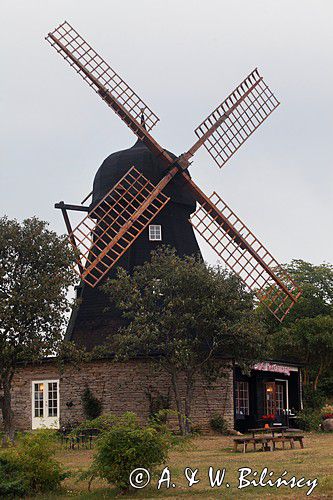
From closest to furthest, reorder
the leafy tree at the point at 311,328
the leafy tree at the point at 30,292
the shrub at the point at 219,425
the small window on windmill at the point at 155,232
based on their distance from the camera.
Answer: the leafy tree at the point at 30,292 → the shrub at the point at 219,425 → the small window on windmill at the point at 155,232 → the leafy tree at the point at 311,328

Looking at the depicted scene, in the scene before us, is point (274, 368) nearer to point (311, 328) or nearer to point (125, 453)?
point (311, 328)

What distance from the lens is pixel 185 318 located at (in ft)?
87.6

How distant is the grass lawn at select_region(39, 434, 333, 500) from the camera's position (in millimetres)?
13945

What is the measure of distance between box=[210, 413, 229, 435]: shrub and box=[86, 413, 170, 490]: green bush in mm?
14285

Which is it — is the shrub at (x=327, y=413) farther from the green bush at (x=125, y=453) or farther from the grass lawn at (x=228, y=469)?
the green bush at (x=125, y=453)

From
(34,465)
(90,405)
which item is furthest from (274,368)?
(34,465)

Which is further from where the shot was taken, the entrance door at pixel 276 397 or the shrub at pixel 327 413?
the entrance door at pixel 276 397

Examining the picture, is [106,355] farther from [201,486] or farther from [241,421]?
[201,486]

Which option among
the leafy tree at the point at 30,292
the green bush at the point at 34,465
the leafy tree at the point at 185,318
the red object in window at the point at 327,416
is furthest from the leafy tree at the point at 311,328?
the green bush at the point at 34,465

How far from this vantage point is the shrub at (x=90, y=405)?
1166 inches

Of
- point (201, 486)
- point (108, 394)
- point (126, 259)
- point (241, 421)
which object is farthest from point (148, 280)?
point (201, 486)

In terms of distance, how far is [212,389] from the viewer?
2905 centimetres

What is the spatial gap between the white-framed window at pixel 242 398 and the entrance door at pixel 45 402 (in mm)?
6868

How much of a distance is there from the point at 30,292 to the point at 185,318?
541 centimetres
